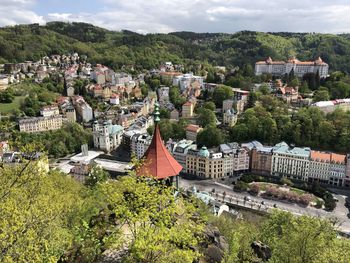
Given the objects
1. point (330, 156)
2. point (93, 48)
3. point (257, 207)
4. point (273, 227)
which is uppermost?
point (93, 48)

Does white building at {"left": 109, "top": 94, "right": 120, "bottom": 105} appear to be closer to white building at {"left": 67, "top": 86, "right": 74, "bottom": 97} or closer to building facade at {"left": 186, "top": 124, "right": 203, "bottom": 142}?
white building at {"left": 67, "top": 86, "right": 74, "bottom": 97}

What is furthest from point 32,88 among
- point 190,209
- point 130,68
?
point 190,209

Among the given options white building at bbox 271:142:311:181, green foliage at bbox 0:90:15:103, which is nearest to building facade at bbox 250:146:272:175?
white building at bbox 271:142:311:181

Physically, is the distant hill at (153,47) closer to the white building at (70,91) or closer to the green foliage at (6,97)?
the white building at (70,91)

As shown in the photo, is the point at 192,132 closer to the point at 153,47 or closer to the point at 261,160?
the point at 261,160

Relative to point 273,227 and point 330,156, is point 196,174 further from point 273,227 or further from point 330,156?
point 273,227

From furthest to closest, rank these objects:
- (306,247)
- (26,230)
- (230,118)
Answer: (230,118), (306,247), (26,230)

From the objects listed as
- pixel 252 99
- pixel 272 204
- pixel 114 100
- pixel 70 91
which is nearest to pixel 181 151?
pixel 272 204
